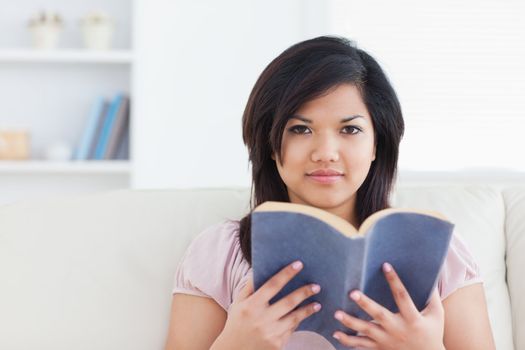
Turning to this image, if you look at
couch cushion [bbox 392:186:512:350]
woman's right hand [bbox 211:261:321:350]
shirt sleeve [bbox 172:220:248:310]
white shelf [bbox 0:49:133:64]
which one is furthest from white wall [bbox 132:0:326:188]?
woman's right hand [bbox 211:261:321:350]

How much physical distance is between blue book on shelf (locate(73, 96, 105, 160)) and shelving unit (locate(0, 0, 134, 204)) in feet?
0.33

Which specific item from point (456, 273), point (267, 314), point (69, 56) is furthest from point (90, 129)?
point (267, 314)

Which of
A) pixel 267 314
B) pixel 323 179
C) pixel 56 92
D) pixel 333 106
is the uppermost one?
pixel 333 106

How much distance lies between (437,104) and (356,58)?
6.99ft

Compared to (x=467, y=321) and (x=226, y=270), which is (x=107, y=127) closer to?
(x=226, y=270)

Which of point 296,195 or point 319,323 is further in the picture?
point 296,195

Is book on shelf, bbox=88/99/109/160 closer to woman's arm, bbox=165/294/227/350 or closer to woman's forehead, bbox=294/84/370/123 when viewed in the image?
woman's arm, bbox=165/294/227/350


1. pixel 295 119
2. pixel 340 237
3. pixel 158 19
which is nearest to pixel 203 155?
pixel 158 19

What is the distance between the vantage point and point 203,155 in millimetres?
3441

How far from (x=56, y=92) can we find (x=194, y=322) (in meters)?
2.28

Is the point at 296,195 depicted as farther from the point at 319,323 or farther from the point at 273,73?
the point at 319,323

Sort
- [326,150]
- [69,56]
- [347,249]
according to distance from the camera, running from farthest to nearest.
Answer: [69,56]
[326,150]
[347,249]

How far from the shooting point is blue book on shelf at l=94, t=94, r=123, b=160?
3404 mm

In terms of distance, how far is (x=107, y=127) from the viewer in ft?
11.2
